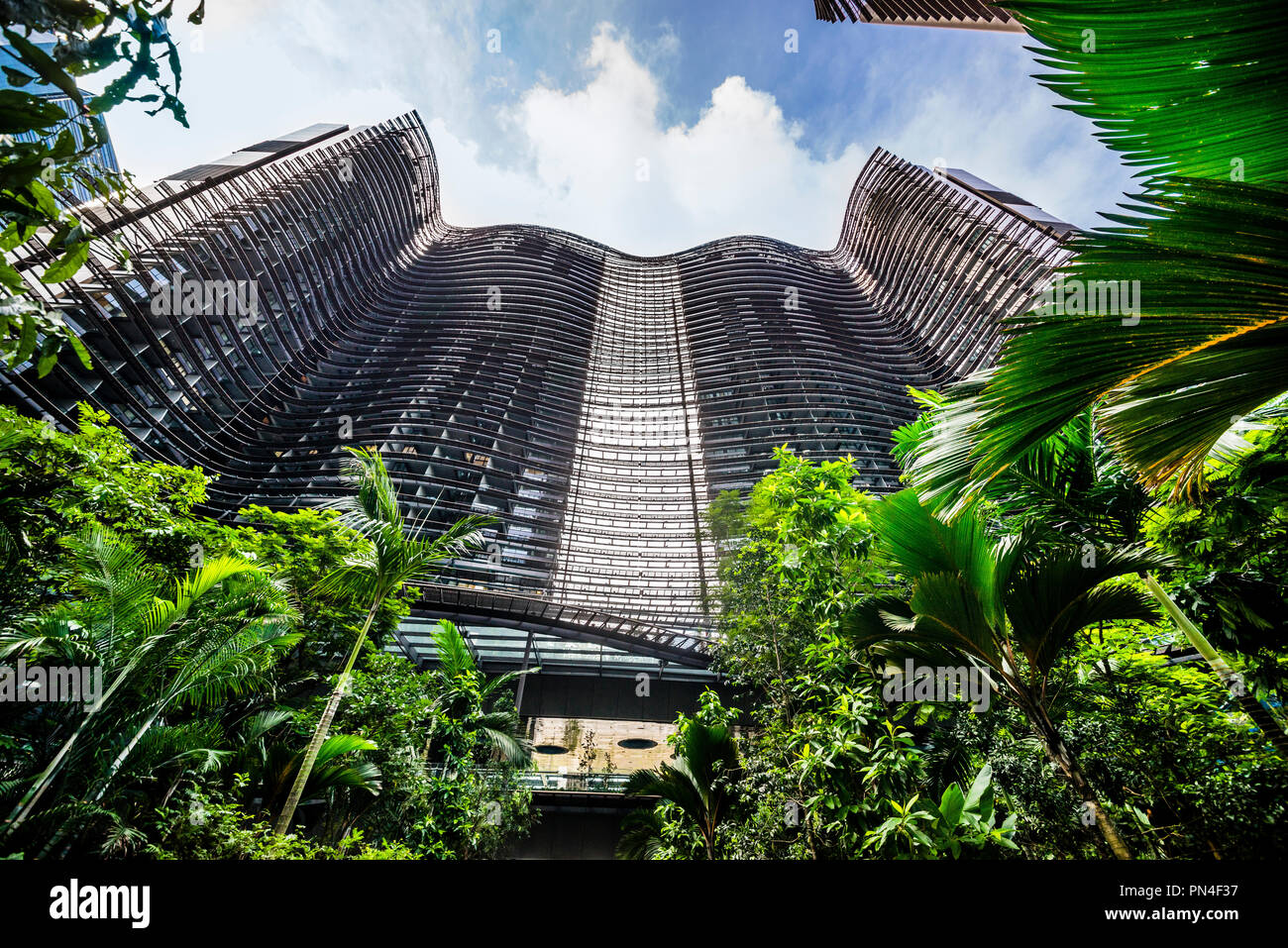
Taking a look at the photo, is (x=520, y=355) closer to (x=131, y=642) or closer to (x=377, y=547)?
(x=377, y=547)

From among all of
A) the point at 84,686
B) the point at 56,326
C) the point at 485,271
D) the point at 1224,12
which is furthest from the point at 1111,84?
the point at 485,271

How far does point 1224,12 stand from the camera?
1.08m

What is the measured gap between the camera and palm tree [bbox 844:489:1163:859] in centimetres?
319

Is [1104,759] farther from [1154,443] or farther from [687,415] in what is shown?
[687,415]

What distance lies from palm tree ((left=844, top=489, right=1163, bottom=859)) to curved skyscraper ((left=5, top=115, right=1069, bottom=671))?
1063cm

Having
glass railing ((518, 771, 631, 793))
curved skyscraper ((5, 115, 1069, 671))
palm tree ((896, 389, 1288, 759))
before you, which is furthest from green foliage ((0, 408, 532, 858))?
curved skyscraper ((5, 115, 1069, 671))

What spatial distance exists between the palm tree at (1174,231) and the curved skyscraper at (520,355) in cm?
1303

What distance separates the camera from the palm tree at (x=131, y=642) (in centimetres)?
468

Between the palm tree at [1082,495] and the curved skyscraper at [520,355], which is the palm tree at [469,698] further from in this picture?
the palm tree at [1082,495]

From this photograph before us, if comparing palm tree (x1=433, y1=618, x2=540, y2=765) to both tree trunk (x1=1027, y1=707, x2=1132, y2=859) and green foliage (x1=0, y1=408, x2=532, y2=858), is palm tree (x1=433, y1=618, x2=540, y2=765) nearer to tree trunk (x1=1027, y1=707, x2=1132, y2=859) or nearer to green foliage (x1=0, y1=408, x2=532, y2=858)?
green foliage (x1=0, y1=408, x2=532, y2=858)

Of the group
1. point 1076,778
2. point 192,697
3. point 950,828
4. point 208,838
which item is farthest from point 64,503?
point 1076,778

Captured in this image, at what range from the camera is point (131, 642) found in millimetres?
4918
